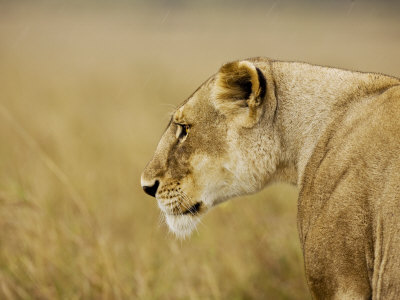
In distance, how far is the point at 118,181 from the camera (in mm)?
6961

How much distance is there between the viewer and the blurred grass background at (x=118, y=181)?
4.30m

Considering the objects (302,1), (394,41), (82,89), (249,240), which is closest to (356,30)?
(394,41)

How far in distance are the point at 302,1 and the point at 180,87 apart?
2020 centimetres

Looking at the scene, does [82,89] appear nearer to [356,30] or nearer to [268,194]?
[268,194]

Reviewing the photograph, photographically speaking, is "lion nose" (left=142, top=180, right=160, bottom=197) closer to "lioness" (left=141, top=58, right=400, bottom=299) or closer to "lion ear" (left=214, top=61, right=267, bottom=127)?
"lioness" (left=141, top=58, right=400, bottom=299)

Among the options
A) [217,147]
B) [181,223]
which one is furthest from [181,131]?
[181,223]

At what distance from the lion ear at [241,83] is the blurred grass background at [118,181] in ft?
5.61

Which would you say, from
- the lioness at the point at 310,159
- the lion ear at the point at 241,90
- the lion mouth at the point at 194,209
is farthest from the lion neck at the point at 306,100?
the lion mouth at the point at 194,209

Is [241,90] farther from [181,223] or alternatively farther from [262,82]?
[181,223]

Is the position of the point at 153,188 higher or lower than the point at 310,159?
lower

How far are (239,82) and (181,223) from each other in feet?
3.06

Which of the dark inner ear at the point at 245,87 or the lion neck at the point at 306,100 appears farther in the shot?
the dark inner ear at the point at 245,87

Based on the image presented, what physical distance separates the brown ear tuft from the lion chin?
759 mm

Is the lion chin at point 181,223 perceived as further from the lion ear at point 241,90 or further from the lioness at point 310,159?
the lion ear at point 241,90
